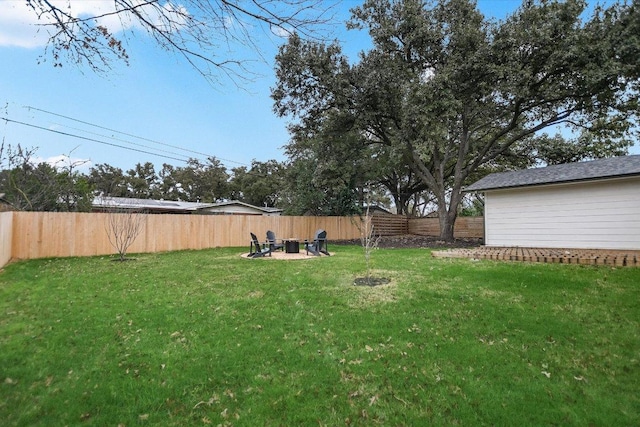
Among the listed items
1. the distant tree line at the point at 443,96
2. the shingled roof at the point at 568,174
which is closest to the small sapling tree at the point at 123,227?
the distant tree line at the point at 443,96

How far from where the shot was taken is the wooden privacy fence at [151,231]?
30.9ft

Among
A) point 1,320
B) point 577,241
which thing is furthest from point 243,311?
Answer: point 577,241

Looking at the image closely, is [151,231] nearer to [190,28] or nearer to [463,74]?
[190,28]

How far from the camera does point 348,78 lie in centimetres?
1361

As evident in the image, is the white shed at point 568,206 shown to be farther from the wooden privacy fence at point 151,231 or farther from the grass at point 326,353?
the wooden privacy fence at point 151,231

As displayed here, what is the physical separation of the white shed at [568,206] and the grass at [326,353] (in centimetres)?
396

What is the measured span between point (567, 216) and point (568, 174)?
1.24 m

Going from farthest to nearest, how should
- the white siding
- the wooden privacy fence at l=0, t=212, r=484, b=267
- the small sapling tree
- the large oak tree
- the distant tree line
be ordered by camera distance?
the distant tree line
the large oak tree
the small sapling tree
the wooden privacy fence at l=0, t=212, r=484, b=267
the white siding

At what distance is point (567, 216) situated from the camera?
983cm

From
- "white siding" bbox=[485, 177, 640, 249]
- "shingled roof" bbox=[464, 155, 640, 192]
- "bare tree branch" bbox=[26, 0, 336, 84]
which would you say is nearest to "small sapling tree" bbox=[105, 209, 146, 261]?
"bare tree branch" bbox=[26, 0, 336, 84]

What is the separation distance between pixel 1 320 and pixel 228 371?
3365mm

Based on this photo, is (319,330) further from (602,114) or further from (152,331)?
(602,114)

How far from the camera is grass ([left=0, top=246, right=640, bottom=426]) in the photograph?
7.85 feet

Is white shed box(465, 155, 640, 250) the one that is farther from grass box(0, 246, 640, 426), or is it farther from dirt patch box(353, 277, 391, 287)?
dirt patch box(353, 277, 391, 287)
